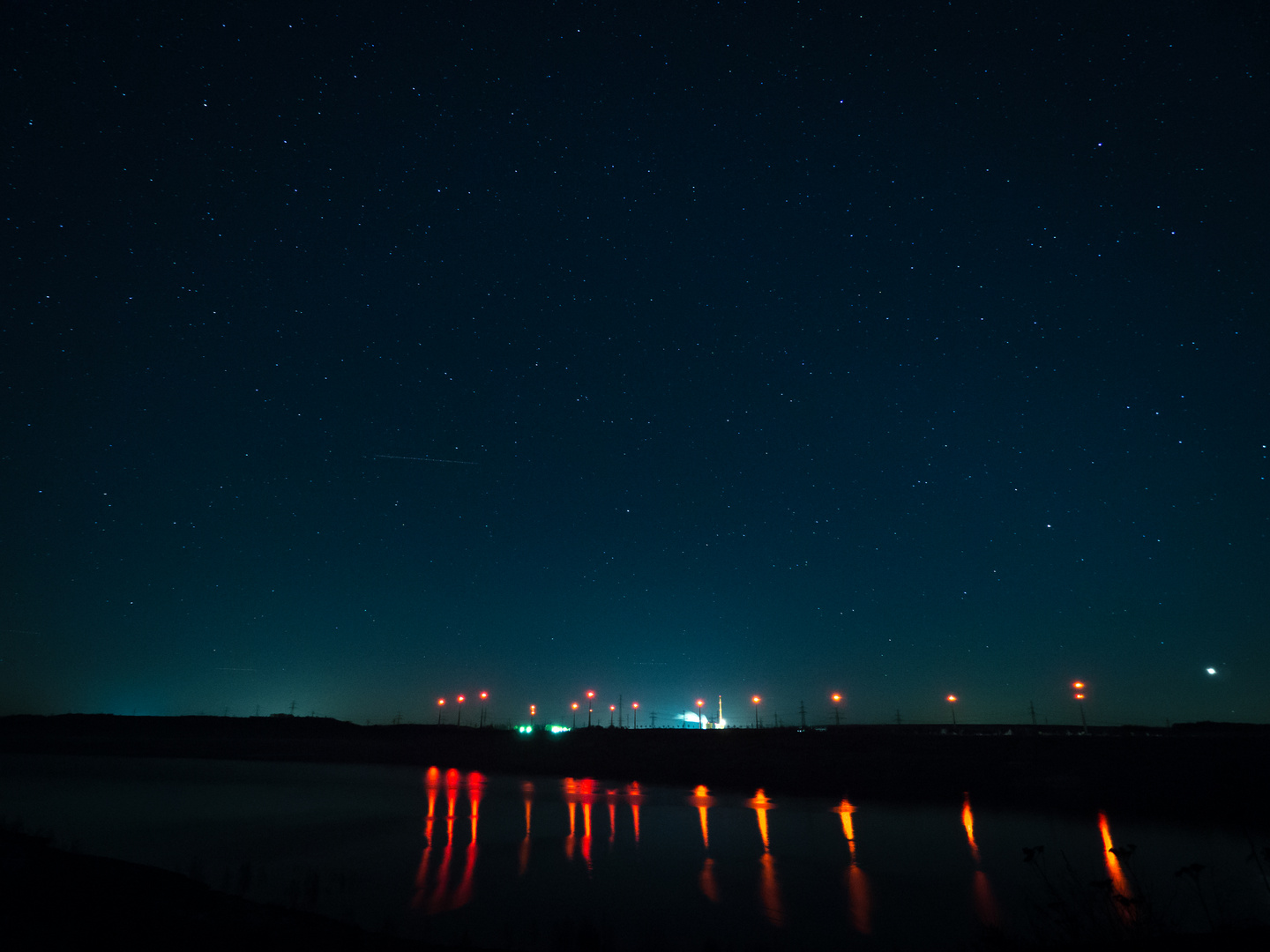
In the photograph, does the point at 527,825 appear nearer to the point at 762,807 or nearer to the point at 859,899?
the point at 762,807

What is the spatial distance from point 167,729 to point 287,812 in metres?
124

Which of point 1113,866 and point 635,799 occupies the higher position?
point 635,799

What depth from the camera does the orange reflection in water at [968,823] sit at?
25891 millimetres

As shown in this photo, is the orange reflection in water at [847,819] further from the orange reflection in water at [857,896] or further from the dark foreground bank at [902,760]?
the dark foreground bank at [902,760]

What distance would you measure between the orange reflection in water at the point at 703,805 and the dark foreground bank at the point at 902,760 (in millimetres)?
4435

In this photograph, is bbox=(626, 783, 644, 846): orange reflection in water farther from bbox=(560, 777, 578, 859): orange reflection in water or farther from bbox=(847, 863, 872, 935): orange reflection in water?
bbox=(847, 863, 872, 935): orange reflection in water

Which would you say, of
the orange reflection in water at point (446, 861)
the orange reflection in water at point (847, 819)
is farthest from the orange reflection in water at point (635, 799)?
the orange reflection in water at point (847, 819)

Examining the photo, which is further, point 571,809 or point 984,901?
point 571,809

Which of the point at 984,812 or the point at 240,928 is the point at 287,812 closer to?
the point at 240,928

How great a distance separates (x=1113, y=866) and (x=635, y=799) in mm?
25960

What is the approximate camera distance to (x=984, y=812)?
117ft

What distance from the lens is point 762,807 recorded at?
3822 cm

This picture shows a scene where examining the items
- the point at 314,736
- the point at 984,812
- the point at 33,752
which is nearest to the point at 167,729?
the point at 314,736

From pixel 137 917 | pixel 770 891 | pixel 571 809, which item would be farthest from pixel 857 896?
pixel 571 809
